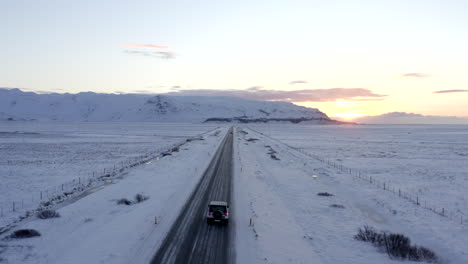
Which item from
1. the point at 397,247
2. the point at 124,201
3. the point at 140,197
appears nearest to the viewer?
the point at 397,247

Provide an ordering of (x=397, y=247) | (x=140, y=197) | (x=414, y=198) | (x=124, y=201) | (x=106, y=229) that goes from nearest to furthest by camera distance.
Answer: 1. (x=397, y=247)
2. (x=106, y=229)
3. (x=124, y=201)
4. (x=140, y=197)
5. (x=414, y=198)

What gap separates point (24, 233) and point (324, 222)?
20416mm

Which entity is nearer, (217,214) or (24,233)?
(24,233)

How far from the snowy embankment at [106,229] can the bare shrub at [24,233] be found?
46 centimetres

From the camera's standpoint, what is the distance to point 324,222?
2373 centimetres

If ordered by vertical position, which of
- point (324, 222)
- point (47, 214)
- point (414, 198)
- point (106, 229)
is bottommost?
point (106, 229)

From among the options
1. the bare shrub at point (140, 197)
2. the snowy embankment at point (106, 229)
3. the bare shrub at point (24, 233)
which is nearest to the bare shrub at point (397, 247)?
the snowy embankment at point (106, 229)

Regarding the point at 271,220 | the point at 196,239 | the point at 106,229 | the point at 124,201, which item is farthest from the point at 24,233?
the point at 271,220

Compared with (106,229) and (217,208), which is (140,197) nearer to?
(106,229)

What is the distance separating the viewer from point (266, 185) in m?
36.4

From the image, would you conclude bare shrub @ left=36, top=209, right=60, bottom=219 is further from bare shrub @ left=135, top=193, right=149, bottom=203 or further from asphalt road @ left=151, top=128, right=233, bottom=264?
asphalt road @ left=151, top=128, right=233, bottom=264

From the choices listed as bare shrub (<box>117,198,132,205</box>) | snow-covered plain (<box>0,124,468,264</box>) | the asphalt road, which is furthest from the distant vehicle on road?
bare shrub (<box>117,198,132,205</box>)

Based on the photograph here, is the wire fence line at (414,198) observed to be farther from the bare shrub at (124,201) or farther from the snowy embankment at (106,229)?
the bare shrub at (124,201)

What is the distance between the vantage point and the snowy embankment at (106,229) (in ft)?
55.2
